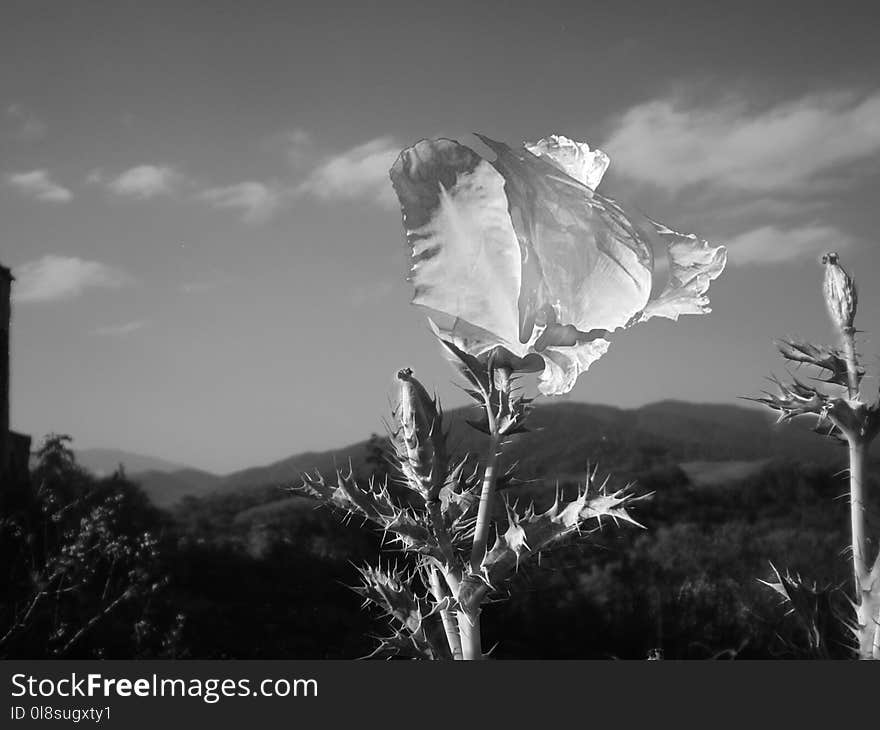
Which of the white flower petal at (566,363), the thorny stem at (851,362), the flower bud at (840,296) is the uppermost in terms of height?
the flower bud at (840,296)

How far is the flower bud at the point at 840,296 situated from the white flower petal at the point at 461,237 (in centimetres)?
55

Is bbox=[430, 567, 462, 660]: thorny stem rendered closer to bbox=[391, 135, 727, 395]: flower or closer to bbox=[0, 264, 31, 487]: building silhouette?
bbox=[391, 135, 727, 395]: flower

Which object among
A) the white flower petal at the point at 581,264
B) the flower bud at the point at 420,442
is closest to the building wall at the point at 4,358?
the flower bud at the point at 420,442

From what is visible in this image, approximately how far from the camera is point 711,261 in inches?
29.0

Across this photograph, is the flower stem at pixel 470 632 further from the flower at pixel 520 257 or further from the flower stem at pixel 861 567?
the flower stem at pixel 861 567

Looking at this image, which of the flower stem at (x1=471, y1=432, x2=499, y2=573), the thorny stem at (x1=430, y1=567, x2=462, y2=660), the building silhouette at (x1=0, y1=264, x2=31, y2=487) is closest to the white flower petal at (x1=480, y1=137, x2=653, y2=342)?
the flower stem at (x1=471, y1=432, x2=499, y2=573)

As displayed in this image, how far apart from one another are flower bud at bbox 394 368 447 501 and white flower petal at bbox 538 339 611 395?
0.41 feet

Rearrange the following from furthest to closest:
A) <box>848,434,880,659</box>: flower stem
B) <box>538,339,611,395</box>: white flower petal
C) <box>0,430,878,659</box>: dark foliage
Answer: <box>0,430,878,659</box>: dark foliage
<box>848,434,880,659</box>: flower stem
<box>538,339,611,395</box>: white flower petal

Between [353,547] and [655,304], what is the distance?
6.14 metres

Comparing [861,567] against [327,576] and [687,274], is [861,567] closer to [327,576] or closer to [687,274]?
[687,274]

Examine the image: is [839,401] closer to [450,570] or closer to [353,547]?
[450,570]

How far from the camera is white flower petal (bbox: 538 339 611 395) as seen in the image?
25.9 inches

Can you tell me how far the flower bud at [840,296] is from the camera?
1040 millimetres
